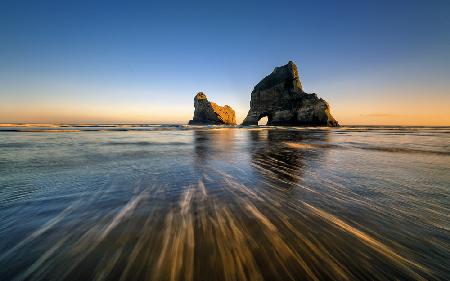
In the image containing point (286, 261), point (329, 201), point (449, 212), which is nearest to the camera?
point (286, 261)

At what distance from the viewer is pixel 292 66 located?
102125 mm

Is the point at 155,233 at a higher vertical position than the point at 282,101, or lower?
lower

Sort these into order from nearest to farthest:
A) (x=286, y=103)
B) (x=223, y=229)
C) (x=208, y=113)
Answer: (x=223, y=229) → (x=286, y=103) → (x=208, y=113)

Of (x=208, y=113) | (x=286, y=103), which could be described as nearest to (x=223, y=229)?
(x=286, y=103)

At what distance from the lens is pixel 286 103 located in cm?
9700

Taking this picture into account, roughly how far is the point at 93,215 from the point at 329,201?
4.97 metres

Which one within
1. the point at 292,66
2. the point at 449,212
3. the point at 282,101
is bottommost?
the point at 449,212

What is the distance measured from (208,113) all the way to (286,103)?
53.2 m

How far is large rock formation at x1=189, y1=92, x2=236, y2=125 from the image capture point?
132000 mm

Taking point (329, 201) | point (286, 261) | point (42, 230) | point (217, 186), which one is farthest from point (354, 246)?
point (42, 230)

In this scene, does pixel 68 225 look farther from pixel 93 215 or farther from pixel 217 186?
pixel 217 186

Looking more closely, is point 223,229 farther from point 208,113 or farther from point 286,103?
point 208,113

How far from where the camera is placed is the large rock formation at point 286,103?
281 ft

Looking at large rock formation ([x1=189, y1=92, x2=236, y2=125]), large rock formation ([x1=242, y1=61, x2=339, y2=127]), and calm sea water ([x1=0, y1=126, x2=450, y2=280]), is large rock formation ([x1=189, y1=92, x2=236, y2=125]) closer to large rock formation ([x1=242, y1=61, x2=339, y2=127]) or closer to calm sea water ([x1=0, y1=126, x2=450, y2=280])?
large rock formation ([x1=242, y1=61, x2=339, y2=127])
